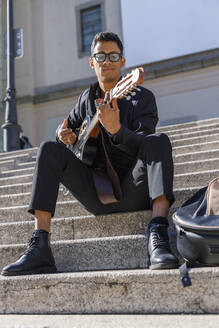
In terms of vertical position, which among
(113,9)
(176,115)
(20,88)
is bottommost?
(176,115)

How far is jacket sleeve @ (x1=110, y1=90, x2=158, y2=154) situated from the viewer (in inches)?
89.0

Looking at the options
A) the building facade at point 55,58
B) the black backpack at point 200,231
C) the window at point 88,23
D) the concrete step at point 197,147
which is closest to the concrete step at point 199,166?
the concrete step at point 197,147

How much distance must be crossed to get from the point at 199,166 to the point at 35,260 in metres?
2.13

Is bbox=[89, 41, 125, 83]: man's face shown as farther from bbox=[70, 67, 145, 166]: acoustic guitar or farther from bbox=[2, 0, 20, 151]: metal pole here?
bbox=[2, 0, 20, 151]: metal pole

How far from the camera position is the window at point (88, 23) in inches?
539

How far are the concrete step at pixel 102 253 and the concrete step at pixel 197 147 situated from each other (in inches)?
99.5

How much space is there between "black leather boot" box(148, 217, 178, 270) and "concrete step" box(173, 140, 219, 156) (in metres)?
2.66

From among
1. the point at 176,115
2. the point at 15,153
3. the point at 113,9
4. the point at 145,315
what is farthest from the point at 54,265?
the point at 113,9

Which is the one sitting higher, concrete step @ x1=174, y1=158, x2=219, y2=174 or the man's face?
the man's face

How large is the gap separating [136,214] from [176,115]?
9.92 m

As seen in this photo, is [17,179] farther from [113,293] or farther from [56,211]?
[113,293]

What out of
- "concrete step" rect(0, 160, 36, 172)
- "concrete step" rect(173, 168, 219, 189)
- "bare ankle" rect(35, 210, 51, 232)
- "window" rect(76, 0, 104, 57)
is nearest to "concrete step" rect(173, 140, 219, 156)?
"concrete step" rect(173, 168, 219, 189)

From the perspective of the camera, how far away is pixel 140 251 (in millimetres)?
2264
